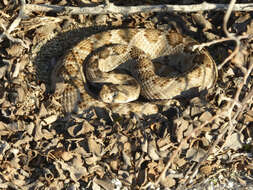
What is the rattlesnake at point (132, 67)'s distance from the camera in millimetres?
5508

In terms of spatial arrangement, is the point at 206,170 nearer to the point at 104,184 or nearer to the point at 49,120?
the point at 104,184

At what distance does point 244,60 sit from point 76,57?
280 cm

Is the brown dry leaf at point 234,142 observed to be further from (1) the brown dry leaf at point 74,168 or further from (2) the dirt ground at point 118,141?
(1) the brown dry leaf at point 74,168

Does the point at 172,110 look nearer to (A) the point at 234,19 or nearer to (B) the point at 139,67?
(B) the point at 139,67

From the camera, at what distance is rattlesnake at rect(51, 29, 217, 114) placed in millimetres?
5508

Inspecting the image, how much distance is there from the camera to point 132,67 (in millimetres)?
6516

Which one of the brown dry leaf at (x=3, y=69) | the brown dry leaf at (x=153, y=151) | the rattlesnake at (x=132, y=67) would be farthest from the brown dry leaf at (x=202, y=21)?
the brown dry leaf at (x=3, y=69)

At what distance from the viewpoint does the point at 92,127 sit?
4973 mm

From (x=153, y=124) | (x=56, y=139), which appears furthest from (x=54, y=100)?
(x=153, y=124)

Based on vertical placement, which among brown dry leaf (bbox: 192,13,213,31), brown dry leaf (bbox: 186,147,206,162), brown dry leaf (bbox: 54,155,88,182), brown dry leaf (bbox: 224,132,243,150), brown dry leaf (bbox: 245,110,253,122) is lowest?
brown dry leaf (bbox: 54,155,88,182)

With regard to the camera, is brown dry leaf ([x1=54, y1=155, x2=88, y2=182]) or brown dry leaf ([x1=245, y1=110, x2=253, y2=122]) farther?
brown dry leaf ([x1=245, y1=110, x2=253, y2=122])

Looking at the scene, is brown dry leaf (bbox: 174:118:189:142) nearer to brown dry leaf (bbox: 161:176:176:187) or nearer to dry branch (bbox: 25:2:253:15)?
brown dry leaf (bbox: 161:176:176:187)

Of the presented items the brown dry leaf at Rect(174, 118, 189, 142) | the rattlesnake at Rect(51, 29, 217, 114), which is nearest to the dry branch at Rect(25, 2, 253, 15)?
the rattlesnake at Rect(51, 29, 217, 114)

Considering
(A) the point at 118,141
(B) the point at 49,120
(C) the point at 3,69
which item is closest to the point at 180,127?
(A) the point at 118,141
